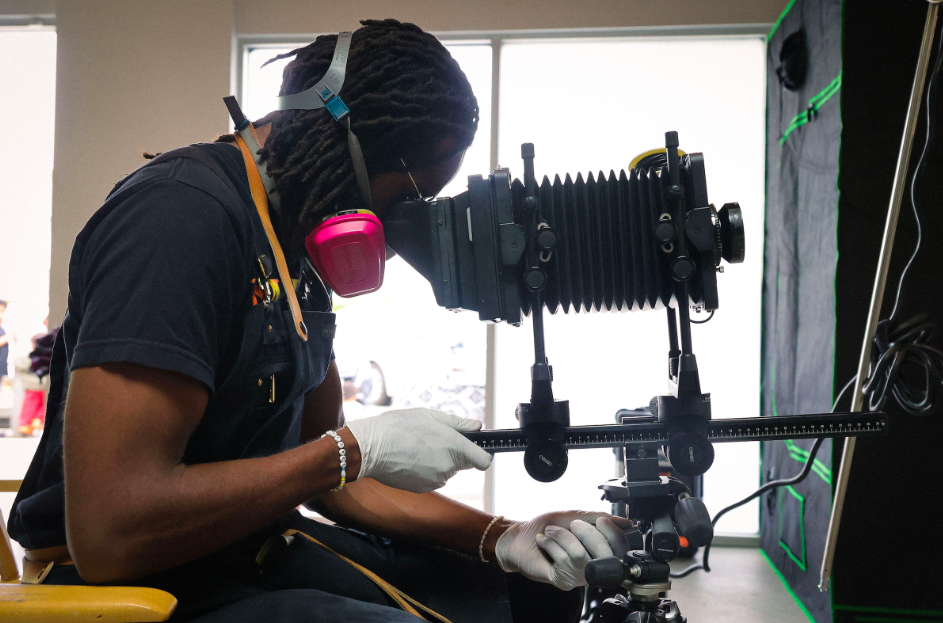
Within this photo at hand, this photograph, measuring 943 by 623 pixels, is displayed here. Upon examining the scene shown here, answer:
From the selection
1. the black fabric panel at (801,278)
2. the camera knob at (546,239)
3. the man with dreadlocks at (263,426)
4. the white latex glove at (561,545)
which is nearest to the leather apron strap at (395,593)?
the man with dreadlocks at (263,426)

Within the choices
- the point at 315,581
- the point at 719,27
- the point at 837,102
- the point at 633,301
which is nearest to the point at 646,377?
the point at 837,102

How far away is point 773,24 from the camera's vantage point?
2.77 meters

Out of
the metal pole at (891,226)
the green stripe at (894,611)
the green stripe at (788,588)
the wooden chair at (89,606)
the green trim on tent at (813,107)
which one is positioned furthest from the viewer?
the green stripe at (788,588)

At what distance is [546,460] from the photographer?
0.95 m

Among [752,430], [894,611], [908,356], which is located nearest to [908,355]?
[908,356]

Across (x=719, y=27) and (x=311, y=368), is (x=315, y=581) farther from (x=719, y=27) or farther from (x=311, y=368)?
(x=719, y=27)

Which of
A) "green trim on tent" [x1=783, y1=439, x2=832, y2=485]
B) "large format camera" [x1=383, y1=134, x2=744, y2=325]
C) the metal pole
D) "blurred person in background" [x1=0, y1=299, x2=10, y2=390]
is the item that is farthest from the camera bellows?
"blurred person in background" [x1=0, y1=299, x2=10, y2=390]

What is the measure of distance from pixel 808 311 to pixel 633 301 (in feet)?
4.81

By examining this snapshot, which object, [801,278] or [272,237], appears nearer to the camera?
[272,237]

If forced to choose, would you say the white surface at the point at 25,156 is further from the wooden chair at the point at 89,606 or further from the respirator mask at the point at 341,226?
the wooden chair at the point at 89,606

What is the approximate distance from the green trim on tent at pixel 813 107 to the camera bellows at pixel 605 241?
1376 millimetres

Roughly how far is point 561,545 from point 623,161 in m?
2.31

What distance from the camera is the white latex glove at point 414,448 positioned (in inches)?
36.7

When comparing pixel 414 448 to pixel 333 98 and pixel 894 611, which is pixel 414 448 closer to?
pixel 333 98
